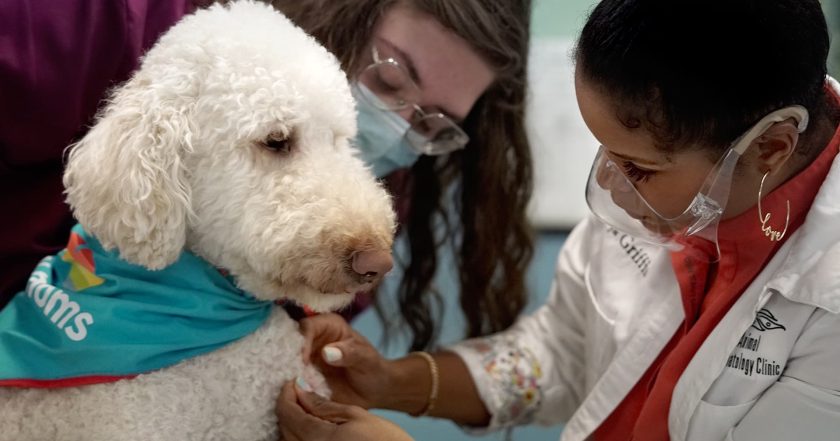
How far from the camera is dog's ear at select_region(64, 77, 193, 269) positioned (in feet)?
2.83

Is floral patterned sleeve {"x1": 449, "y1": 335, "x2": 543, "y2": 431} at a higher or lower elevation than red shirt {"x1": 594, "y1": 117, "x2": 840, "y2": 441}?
lower

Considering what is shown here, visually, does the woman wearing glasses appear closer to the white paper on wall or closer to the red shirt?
the red shirt

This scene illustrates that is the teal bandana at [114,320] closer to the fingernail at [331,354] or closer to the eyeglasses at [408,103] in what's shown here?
the fingernail at [331,354]

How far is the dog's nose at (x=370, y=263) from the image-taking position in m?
0.88

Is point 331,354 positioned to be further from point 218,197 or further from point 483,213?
point 483,213

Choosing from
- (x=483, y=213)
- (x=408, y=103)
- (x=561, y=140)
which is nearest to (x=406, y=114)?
(x=408, y=103)

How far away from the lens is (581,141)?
2.21 m

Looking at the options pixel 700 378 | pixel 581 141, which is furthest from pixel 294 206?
pixel 581 141

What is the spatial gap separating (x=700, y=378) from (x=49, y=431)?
29.9 inches

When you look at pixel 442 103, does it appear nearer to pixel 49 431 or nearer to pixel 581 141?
pixel 49 431

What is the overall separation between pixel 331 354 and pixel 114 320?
0.93 feet

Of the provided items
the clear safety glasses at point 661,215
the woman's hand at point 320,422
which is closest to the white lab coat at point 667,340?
the clear safety glasses at point 661,215

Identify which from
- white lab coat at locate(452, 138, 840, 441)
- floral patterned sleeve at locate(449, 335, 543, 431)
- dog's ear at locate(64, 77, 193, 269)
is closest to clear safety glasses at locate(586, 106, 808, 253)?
white lab coat at locate(452, 138, 840, 441)

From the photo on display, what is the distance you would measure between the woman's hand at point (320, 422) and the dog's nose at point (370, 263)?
0.22 m
